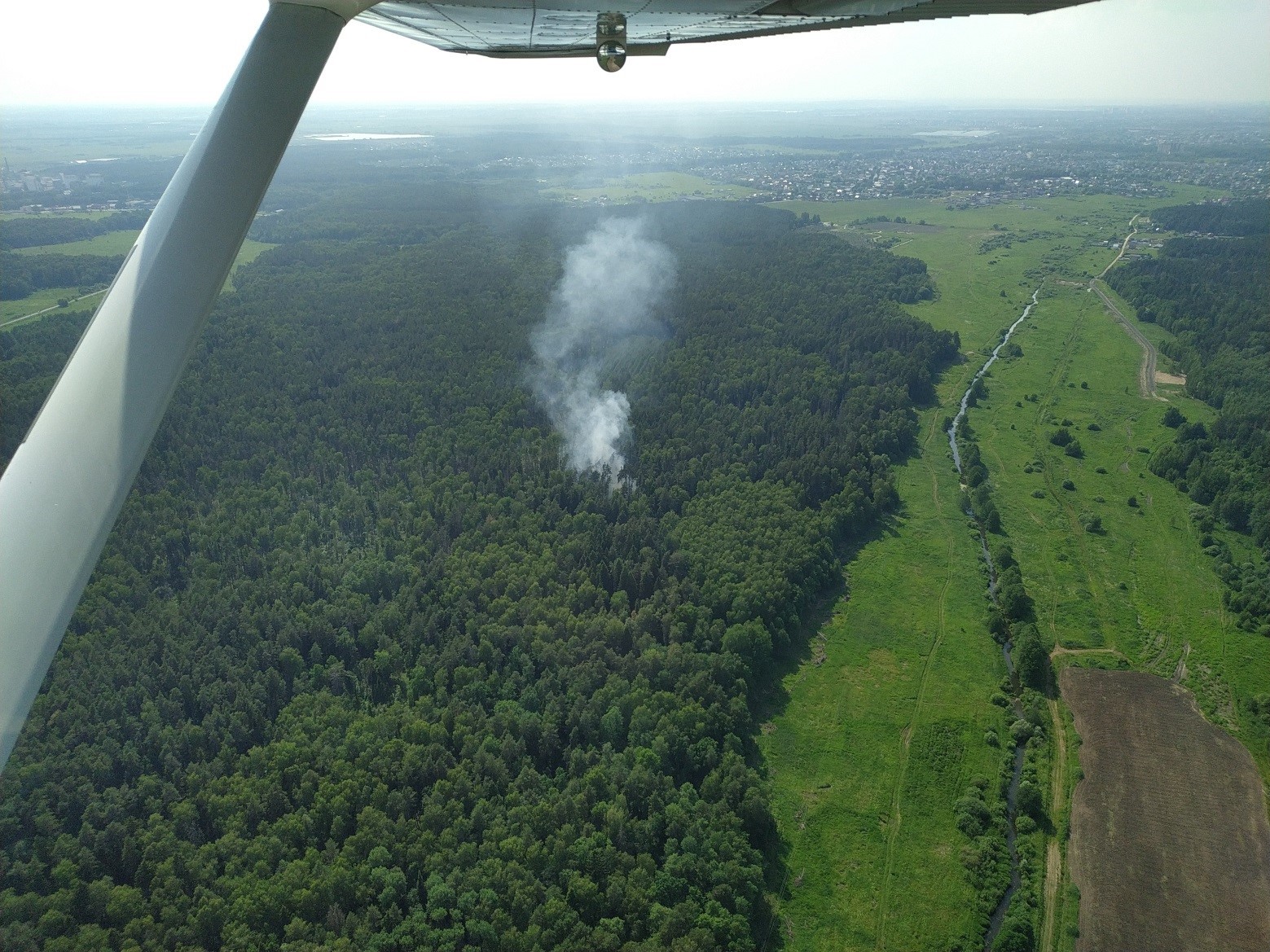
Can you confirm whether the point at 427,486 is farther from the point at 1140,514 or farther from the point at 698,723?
the point at 1140,514

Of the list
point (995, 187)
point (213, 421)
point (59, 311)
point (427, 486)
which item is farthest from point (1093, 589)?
point (995, 187)

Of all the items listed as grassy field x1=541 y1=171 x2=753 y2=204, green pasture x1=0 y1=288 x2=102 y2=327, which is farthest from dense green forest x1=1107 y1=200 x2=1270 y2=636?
green pasture x1=0 y1=288 x2=102 y2=327

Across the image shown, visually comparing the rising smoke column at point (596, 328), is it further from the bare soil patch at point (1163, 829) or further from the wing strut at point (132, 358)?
the wing strut at point (132, 358)

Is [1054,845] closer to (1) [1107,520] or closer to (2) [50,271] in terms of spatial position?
(1) [1107,520]

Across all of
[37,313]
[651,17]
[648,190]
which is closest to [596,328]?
[37,313]

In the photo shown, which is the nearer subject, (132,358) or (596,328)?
(132,358)

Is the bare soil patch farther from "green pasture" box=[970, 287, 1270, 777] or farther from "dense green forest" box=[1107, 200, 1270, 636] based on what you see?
"dense green forest" box=[1107, 200, 1270, 636]
